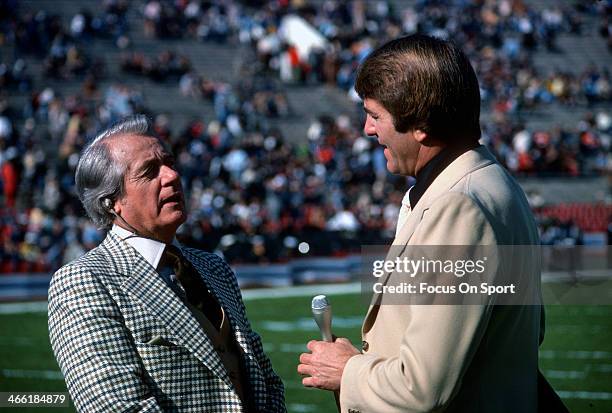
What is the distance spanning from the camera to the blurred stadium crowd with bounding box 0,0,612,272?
68.8ft

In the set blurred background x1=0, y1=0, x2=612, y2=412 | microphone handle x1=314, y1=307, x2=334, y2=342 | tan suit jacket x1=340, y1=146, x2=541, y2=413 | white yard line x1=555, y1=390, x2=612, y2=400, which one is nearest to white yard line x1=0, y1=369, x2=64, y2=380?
blurred background x1=0, y1=0, x2=612, y2=412

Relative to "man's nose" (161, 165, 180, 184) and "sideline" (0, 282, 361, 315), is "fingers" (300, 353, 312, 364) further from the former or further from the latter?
"sideline" (0, 282, 361, 315)

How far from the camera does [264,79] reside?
30594 millimetres

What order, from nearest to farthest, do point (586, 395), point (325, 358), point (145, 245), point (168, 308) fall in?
point (325, 358) → point (168, 308) → point (145, 245) → point (586, 395)

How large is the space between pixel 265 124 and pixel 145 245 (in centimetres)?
2543

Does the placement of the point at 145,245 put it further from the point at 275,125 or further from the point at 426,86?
the point at 275,125

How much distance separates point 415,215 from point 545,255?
1619 centimetres

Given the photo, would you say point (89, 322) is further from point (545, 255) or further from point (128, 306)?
point (545, 255)

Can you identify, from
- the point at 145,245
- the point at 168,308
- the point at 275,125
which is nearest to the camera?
the point at 168,308

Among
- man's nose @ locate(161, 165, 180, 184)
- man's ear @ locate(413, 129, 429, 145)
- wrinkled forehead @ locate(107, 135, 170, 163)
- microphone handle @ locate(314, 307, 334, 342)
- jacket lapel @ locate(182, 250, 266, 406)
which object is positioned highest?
man's ear @ locate(413, 129, 429, 145)

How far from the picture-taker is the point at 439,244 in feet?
8.48

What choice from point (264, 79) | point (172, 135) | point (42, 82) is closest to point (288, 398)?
point (172, 135)

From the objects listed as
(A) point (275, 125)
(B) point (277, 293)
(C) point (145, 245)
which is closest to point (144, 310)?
(C) point (145, 245)

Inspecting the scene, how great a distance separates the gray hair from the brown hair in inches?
46.0
